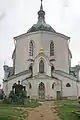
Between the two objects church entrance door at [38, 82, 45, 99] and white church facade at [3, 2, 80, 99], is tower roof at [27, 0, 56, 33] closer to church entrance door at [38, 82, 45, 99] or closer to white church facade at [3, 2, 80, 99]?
white church facade at [3, 2, 80, 99]

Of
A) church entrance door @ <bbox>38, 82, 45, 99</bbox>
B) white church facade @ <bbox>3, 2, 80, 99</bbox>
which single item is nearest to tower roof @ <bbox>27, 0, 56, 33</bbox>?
white church facade @ <bbox>3, 2, 80, 99</bbox>

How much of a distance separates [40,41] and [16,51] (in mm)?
6023

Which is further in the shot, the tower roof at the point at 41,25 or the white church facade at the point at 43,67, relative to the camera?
the tower roof at the point at 41,25

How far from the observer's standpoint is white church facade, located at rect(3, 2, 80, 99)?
52312mm

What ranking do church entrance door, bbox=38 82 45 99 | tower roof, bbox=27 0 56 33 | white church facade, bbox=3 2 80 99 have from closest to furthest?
church entrance door, bbox=38 82 45 99, white church facade, bbox=3 2 80 99, tower roof, bbox=27 0 56 33

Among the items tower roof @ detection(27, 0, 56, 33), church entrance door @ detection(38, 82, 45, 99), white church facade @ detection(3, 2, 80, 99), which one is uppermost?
tower roof @ detection(27, 0, 56, 33)

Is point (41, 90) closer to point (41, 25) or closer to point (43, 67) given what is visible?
point (43, 67)

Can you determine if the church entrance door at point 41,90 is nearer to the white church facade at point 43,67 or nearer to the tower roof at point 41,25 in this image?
the white church facade at point 43,67

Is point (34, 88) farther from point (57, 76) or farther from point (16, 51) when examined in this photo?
point (16, 51)

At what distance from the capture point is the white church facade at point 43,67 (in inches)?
2060

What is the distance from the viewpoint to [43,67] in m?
54.6

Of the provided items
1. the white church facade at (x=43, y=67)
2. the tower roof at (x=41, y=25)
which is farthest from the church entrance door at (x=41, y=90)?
the tower roof at (x=41, y=25)

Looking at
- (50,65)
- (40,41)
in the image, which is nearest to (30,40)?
(40,41)

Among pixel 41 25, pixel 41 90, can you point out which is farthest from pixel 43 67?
pixel 41 25
